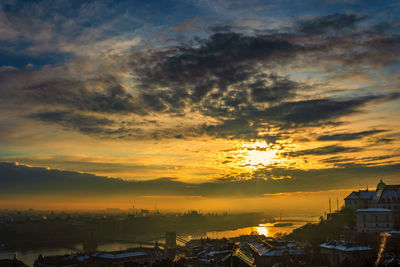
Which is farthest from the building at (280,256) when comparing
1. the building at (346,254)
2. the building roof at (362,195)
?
the building roof at (362,195)

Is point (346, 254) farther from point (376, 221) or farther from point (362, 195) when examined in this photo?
point (362, 195)

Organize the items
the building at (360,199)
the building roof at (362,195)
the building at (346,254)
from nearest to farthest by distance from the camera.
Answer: the building at (346,254) → the building at (360,199) → the building roof at (362,195)

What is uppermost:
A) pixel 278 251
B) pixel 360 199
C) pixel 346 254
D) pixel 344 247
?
pixel 360 199

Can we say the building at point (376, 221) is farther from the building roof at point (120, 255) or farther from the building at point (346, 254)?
the building roof at point (120, 255)

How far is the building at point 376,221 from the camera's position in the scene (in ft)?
236

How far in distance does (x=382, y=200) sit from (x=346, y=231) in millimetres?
16282

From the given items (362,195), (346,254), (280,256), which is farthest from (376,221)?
(362,195)

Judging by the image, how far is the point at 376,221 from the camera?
238 feet

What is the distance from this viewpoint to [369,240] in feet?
216

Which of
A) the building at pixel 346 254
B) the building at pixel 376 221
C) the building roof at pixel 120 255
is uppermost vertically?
the building at pixel 376 221

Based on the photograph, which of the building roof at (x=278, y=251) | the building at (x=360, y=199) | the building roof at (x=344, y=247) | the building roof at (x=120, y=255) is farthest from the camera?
the building at (x=360, y=199)

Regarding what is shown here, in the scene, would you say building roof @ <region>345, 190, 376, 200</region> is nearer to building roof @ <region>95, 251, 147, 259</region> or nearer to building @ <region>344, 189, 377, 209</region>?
building @ <region>344, 189, 377, 209</region>

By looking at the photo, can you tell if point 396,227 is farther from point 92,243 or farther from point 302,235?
point 92,243

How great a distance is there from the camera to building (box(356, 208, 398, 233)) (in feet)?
236
